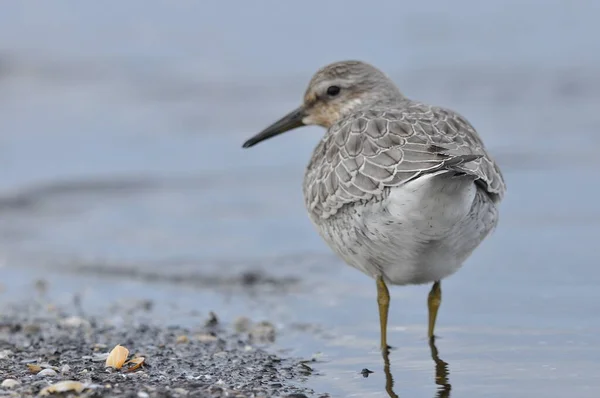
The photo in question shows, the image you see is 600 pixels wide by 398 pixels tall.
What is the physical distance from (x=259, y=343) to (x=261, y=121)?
281 inches

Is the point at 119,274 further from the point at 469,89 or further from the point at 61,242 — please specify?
the point at 469,89

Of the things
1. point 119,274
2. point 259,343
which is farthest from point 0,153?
point 259,343

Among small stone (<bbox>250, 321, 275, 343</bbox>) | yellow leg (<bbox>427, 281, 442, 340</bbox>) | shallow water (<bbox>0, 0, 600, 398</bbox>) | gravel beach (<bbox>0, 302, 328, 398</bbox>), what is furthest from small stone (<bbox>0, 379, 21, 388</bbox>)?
yellow leg (<bbox>427, 281, 442, 340</bbox>)

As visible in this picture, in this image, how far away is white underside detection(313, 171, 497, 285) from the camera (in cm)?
521

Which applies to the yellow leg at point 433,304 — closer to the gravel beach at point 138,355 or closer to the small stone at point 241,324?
the gravel beach at point 138,355

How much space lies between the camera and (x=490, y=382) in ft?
17.7

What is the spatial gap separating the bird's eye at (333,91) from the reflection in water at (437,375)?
209 centimetres

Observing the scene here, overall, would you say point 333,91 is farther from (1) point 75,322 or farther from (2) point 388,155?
(1) point 75,322

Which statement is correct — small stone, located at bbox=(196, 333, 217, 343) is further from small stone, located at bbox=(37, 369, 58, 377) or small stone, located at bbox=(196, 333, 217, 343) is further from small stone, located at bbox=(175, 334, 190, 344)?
small stone, located at bbox=(37, 369, 58, 377)

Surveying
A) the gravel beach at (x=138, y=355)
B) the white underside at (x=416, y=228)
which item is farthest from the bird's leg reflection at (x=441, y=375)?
the gravel beach at (x=138, y=355)

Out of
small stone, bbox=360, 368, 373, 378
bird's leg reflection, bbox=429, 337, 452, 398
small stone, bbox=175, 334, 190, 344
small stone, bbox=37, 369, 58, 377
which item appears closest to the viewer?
small stone, bbox=37, 369, 58, 377

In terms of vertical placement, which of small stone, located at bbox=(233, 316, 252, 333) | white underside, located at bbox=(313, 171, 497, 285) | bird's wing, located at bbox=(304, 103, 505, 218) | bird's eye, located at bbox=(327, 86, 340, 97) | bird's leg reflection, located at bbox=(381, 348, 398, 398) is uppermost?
bird's eye, located at bbox=(327, 86, 340, 97)

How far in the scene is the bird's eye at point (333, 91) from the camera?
7371 mm

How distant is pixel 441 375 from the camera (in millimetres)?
5617
